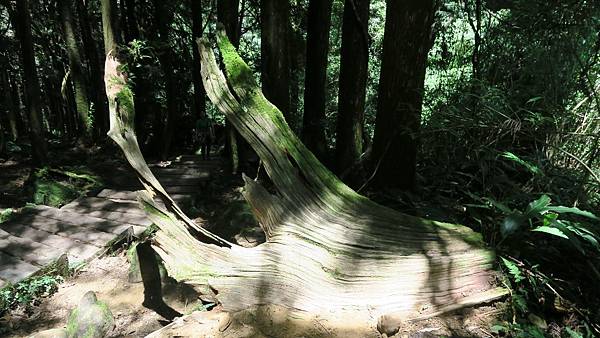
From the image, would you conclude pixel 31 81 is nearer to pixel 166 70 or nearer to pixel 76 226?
pixel 166 70

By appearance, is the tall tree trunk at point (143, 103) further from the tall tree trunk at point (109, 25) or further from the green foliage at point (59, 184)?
the tall tree trunk at point (109, 25)

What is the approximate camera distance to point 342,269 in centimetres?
291

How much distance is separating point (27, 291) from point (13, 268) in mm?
591

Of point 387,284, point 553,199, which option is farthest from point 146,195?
point 553,199

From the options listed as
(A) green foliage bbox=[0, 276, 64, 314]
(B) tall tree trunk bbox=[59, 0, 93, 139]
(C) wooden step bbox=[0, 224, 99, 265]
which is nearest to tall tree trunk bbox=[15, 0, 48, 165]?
(B) tall tree trunk bbox=[59, 0, 93, 139]

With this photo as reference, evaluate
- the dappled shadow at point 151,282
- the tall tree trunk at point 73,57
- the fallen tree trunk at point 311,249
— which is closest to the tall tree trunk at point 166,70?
the tall tree trunk at point 73,57

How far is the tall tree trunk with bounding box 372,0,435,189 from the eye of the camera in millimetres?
4344

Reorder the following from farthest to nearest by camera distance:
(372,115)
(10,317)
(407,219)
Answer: (372,115), (10,317), (407,219)

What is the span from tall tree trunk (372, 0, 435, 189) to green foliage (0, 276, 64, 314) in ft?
13.5

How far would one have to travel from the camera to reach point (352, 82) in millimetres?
6492

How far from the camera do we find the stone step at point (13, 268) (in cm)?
516

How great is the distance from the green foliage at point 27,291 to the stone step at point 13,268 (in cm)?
14

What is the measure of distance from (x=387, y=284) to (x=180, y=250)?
5.68 ft

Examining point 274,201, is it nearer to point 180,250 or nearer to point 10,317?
point 180,250
